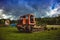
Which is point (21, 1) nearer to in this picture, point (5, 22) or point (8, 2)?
point (8, 2)

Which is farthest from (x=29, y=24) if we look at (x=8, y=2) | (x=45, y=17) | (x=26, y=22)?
(x=8, y=2)

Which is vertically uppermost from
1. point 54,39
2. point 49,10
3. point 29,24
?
point 49,10

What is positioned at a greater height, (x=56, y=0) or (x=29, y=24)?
(x=56, y=0)

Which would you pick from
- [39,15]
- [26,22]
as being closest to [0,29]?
[26,22]

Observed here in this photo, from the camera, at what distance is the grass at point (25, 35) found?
3551 mm

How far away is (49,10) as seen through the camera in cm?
362

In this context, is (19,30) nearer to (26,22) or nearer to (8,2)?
(26,22)

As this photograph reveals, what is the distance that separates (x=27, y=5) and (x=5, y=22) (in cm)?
48

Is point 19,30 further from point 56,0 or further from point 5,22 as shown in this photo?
point 56,0

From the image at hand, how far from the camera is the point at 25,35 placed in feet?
11.7

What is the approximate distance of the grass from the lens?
3.55 m

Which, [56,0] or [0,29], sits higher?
[56,0]

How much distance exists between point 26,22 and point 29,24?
0.06m

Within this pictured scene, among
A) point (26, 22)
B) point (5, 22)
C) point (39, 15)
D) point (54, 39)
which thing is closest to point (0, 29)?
point (5, 22)
